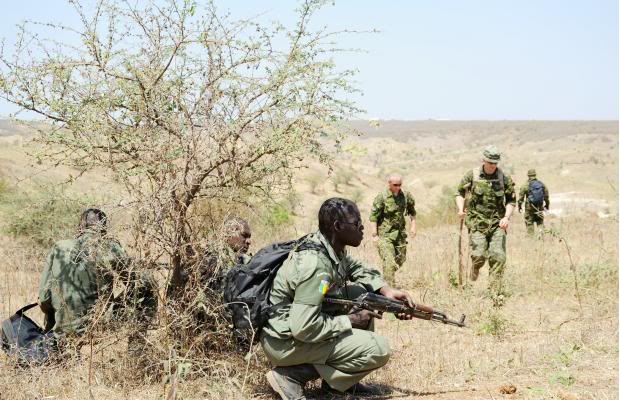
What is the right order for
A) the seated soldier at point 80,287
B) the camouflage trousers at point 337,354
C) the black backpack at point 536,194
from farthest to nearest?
the black backpack at point 536,194, the seated soldier at point 80,287, the camouflage trousers at point 337,354

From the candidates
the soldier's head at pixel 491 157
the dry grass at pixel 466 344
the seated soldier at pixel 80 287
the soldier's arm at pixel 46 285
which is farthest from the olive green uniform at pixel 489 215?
the soldier's arm at pixel 46 285

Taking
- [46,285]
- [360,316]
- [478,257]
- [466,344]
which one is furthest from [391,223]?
[46,285]

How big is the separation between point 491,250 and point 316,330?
3798 mm

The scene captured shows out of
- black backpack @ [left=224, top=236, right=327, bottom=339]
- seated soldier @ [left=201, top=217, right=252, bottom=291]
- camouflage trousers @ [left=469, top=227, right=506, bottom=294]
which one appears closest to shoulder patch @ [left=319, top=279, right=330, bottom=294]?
black backpack @ [left=224, top=236, right=327, bottom=339]

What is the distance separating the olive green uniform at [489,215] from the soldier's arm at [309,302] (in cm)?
368

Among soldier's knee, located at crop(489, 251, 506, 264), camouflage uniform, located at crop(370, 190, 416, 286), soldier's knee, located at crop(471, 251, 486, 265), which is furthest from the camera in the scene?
camouflage uniform, located at crop(370, 190, 416, 286)

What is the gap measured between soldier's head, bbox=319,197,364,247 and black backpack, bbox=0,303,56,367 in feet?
7.07

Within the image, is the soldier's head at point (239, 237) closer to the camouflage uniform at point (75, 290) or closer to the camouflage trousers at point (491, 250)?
the camouflage uniform at point (75, 290)

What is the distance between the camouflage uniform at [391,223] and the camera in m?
7.66

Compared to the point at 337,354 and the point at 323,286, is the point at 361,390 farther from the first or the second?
the point at 323,286

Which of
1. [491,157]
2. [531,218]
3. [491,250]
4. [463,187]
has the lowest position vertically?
[531,218]

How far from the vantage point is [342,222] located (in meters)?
3.98

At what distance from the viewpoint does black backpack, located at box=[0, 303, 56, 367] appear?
14.8 feet

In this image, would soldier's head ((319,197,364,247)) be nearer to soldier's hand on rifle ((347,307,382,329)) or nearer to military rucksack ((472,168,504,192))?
soldier's hand on rifle ((347,307,382,329))
